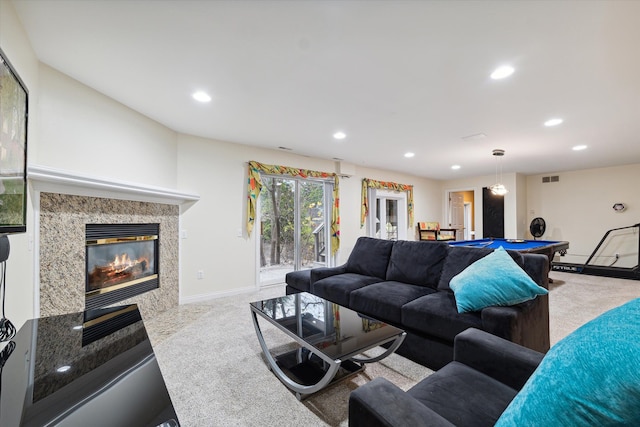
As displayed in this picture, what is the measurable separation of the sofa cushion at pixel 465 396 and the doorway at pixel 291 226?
12.6 feet

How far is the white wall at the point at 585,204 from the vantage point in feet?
20.3

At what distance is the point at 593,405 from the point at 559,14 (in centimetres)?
227

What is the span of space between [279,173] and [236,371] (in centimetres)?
342

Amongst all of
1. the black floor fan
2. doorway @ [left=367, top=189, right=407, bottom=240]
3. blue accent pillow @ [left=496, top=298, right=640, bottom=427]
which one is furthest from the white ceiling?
the black floor fan

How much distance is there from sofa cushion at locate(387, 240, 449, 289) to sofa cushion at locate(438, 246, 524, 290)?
94 millimetres

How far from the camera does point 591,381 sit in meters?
0.52

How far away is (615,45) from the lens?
200 centimetres

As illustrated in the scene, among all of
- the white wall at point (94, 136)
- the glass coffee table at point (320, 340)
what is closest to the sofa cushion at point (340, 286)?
the glass coffee table at point (320, 340)

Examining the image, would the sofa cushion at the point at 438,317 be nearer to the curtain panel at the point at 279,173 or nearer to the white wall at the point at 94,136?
the curtain panel at the point at 279,173

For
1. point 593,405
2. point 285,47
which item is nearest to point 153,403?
point 593,405

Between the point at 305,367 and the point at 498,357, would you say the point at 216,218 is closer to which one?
the point at 305,367

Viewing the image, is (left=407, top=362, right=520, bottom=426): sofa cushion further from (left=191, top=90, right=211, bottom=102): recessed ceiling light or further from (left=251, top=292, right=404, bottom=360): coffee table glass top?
(left=191, top=90, right=211, bottom=102): recessed ceiling light

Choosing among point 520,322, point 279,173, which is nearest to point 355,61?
point 520,322

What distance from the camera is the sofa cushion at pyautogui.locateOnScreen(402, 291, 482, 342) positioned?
6.31 ft
